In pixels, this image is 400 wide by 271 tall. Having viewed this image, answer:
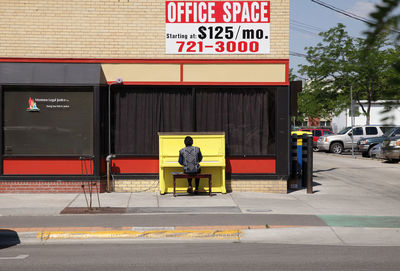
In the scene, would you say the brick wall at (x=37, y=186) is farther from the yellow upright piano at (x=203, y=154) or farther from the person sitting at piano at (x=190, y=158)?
the person sitting at piano at (x=190, y=158)

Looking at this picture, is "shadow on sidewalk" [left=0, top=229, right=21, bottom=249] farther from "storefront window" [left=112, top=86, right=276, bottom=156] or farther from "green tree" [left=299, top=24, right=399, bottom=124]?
"green tree" [left=299, top=24, right=399, bottom=124]

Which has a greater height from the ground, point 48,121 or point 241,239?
point 48,121

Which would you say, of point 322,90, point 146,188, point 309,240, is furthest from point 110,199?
point 322,90

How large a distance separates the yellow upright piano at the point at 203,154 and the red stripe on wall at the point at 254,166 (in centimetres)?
44

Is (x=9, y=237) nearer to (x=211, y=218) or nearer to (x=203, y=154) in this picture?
(x=211, y=218)

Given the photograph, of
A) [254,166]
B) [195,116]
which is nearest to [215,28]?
[195,116]

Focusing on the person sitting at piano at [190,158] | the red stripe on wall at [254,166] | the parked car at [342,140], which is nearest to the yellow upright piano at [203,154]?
the person sitting at piano at [190,158]

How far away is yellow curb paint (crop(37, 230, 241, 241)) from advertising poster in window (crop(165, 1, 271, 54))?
237 inches

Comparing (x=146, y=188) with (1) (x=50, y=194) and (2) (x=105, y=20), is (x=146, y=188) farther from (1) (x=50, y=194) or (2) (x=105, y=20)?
(2) (x=105, y=20)

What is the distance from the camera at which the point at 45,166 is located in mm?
13445

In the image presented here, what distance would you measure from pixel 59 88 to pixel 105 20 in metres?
2.03

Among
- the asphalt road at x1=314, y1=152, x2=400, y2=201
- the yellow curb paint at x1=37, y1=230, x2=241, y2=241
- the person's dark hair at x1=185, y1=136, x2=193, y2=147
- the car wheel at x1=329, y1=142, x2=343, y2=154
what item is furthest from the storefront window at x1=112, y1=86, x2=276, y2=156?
the car wheel at x1=329, y1=142, x2=343, y2=154

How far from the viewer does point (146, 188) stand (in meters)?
13.8

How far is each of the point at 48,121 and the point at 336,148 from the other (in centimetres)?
2393
